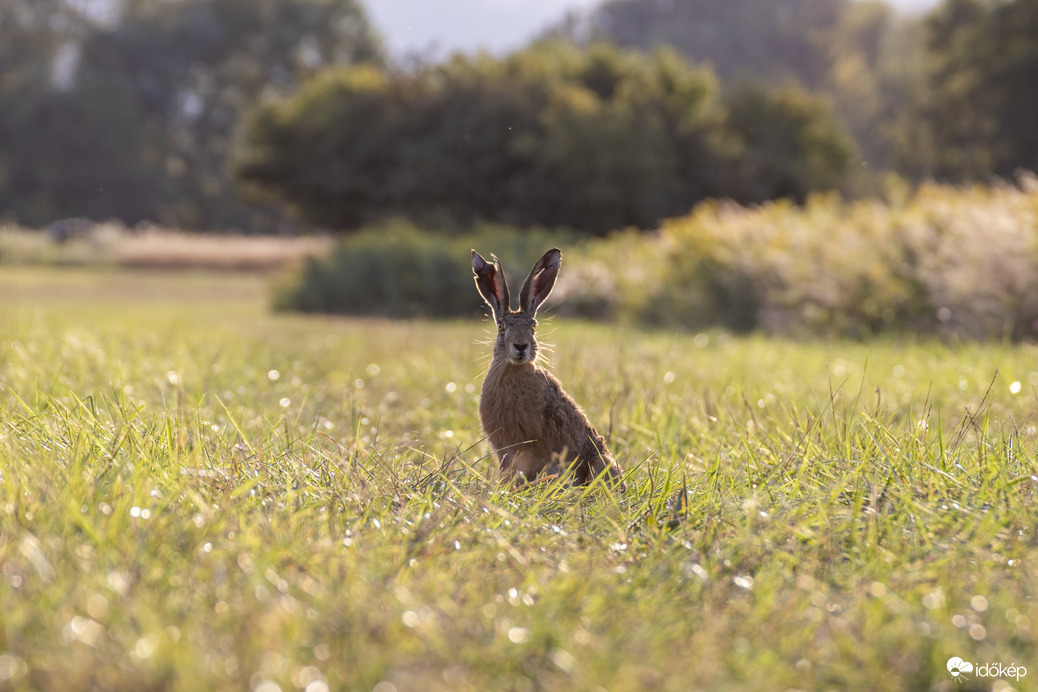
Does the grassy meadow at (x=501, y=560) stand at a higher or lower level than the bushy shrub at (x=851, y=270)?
lower

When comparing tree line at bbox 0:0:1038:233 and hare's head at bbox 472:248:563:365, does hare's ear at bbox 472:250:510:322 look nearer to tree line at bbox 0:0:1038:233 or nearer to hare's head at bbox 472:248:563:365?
hare's head at bbox 472:248:563:365

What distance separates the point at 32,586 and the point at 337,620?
0.78 meters

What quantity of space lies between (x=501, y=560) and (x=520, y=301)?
126 centimetres

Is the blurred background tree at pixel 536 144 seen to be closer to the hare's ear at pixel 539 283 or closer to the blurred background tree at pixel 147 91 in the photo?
the hare's ear at pixel 539 283

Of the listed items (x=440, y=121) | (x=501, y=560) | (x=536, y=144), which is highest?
(x=440, y=121)

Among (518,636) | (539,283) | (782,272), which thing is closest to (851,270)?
(782,272)

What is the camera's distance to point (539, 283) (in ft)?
12.5

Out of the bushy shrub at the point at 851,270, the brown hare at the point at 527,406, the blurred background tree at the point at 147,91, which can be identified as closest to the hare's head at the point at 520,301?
A: the brown hare at the point at 527,406

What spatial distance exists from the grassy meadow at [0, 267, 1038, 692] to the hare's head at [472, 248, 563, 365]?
53 centimetres

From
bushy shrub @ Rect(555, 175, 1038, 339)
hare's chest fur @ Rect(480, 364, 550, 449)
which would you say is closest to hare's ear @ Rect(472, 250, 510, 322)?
hare's chest fur @ Rect(480, 364, 550, 449)

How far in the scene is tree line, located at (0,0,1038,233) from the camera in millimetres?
22734

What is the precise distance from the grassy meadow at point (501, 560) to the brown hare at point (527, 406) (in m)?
0.20

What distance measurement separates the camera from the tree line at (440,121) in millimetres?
22734

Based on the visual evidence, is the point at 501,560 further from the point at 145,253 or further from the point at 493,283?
the point at 145,253
